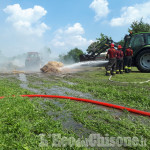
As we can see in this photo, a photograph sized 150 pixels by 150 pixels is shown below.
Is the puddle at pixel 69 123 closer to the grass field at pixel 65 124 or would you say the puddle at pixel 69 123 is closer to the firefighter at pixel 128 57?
the grass field at pixel 65 124

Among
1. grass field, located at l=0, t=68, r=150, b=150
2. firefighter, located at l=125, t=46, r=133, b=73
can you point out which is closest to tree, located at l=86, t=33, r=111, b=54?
firefighter, located at l=125, t=46, r=133, b=73

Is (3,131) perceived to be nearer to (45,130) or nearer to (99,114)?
(45,130)

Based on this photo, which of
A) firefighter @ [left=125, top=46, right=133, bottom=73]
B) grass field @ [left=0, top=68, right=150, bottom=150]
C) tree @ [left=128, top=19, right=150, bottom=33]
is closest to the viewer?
grass field @ [left=0, top=68, right=150, bottom=150]

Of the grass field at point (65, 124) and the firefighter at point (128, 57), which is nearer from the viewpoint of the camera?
the grass field at point (65, 124)

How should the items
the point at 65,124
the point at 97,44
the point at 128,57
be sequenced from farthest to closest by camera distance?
1. the point at 97,44
2. the point at 128,57
3. the point at 65,124

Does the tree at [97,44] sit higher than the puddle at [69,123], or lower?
higher

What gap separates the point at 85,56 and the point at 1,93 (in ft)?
35.6

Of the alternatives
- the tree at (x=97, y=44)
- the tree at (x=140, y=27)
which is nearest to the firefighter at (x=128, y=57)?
the tree at (x=97, y=44)

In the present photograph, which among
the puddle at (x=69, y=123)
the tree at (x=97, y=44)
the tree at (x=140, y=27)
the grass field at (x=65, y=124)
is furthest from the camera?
the tree at (x=140, y=27)

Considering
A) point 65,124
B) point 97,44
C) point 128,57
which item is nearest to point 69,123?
point 65,124

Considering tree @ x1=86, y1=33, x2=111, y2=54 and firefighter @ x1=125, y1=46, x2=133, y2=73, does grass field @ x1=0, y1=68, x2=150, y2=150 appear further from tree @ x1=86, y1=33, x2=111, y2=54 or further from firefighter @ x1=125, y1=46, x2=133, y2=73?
tree @ x1=86, y1=33, x2=111, y2=54

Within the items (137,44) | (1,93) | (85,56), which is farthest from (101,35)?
(1,93)

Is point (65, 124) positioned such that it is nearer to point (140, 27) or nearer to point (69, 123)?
point (69, 123)

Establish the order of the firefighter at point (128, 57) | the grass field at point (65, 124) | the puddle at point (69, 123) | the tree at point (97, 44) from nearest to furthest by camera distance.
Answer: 1. the grass field at point (65, 124)
2. the puddle at point (69, 123)
3. the firefighter at point (128, 57)
4. the tree at point (97, 44)
